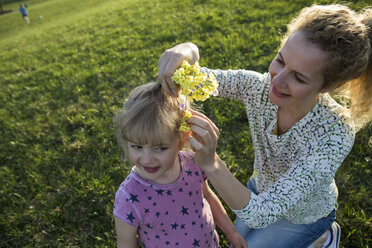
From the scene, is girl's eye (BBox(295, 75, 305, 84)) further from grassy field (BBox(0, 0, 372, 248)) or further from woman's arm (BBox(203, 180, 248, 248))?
grassy field (BBox(0, 0, 372, 248))

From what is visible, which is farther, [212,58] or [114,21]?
[114,21]

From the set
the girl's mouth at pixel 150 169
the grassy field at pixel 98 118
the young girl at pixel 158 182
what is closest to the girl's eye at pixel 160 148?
the young girl at pixel 158 182

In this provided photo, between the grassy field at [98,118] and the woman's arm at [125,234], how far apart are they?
1.09 m

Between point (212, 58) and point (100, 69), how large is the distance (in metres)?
2.69

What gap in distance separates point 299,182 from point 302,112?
0.61 meters

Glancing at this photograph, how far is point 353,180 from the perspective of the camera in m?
3.14

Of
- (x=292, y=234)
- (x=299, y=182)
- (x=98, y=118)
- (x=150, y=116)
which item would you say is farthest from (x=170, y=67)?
(x=98, y=118)

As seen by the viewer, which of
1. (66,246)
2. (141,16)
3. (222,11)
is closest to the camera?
(66,246)

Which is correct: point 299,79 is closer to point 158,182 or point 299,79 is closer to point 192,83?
point 192,83

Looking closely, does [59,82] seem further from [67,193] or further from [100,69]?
[67,193]

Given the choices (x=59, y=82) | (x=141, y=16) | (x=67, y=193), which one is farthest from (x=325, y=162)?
(x=141, y=16)

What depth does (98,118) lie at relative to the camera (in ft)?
15.7

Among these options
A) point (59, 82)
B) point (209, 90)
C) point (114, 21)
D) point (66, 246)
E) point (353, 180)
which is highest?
point (209, 90)

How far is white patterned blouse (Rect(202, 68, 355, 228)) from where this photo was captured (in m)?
1.82
